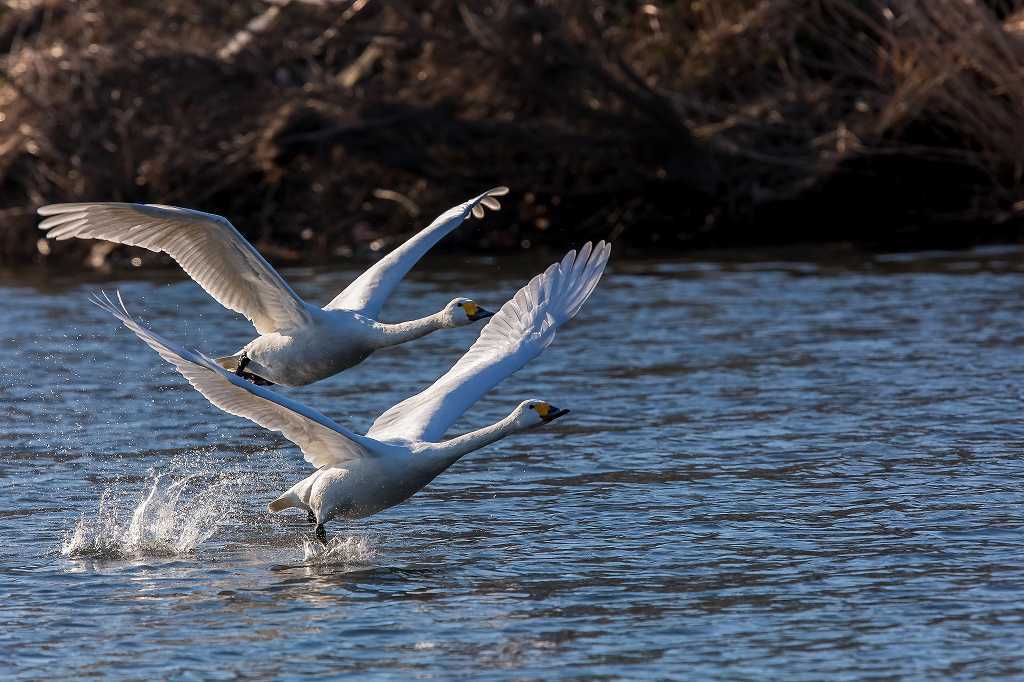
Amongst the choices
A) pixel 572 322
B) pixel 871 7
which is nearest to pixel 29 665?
pixel 572 322

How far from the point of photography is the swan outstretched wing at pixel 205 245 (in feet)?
34.4

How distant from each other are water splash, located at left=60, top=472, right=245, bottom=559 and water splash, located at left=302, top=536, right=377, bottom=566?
71 centimetres

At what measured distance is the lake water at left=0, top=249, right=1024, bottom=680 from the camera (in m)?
7.69

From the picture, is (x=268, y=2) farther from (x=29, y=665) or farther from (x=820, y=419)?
(x=29, y=665)

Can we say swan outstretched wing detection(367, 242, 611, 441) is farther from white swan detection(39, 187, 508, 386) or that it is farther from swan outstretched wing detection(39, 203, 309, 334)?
swan outstretched wing detection(39, 203, 309, 334)

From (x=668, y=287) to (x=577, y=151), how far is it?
13.4 feet

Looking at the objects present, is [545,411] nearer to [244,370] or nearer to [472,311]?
[472,311]

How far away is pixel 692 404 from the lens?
13.8 m

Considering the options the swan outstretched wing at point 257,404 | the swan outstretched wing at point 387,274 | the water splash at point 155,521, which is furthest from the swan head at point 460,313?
the water splash at point 155,521

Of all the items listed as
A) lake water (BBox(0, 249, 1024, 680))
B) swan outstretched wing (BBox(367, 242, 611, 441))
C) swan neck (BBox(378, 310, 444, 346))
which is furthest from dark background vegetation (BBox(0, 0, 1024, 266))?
swan outstretched wing (BBox(367, 242, 611, 441))

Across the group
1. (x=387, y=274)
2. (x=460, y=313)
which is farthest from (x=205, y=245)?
(x=460, y=313)

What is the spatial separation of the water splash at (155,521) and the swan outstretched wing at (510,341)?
1.20 metres

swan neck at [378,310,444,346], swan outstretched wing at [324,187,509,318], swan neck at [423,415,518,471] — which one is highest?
swan outstretched wing at [324,187,509,318]

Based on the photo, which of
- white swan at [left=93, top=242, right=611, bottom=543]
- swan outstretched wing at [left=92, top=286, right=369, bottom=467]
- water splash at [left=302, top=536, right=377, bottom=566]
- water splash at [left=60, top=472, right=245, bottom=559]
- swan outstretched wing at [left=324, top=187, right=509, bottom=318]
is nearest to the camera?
swan outstretched wing at [left=92, top=286, right=369, bottom=467]
